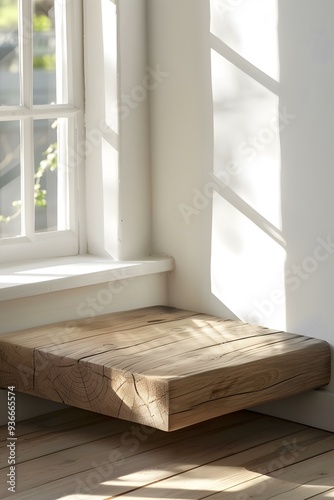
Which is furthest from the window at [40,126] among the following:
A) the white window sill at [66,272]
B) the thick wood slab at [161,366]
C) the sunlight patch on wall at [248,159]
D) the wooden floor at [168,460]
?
the wooden floor at [168,460]

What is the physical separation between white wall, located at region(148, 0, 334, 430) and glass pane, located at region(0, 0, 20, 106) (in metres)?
0.53

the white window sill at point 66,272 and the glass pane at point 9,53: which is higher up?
the glass pane at point 9,53

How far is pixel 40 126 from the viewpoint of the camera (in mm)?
3395

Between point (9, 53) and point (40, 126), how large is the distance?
0.29 meters

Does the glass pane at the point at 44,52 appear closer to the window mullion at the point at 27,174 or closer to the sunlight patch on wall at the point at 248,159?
the window mullion at the point at 27,174

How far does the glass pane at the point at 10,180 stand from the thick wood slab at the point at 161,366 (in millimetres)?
444

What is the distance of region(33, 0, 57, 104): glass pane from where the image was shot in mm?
3350

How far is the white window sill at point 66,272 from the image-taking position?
10.1 ft

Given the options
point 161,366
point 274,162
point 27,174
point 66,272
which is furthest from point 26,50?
point 161,366

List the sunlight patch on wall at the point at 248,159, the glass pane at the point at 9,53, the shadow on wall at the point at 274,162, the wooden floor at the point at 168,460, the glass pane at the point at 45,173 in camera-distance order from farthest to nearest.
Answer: the glass pane at the point at 45,173, the glass pane at the point at 9,53, the sunlight patch on wall at the point at 248,159, the shadow on wall at the point at 274,162, the wooden floor at the point at 168,460

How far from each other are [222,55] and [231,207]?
1.83 feet

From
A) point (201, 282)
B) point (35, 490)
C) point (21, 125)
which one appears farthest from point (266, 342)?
point (21, 125)

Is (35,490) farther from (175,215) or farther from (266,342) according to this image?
(175,215)

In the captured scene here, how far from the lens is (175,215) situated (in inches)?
138
